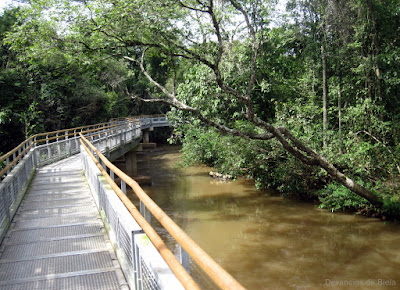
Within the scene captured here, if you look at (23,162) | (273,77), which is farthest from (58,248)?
(273,77)

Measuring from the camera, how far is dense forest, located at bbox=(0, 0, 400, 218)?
11891 mm

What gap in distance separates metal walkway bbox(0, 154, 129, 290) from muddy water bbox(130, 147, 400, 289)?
427cm

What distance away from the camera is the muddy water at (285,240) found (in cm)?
901

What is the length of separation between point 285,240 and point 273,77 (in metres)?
9.99

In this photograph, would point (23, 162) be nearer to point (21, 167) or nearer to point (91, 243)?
point (21, 167)

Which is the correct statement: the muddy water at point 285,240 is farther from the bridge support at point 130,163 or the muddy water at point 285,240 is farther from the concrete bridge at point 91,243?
the bridge support at point 130,163

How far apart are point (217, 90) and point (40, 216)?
13871 millimetres

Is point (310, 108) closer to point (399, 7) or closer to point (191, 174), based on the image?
point (399, 7)

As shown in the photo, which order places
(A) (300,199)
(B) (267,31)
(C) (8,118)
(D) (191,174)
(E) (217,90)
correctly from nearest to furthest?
(A) (300,199), (B) (267,31), (E) (217,90), (C) (8,118), (D) (191,174)

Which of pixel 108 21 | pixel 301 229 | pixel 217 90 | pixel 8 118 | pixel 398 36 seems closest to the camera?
pixel 108 21

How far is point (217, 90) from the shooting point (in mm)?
19016

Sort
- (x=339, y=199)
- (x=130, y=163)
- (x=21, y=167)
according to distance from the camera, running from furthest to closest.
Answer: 1. (x=130, y=163)
2. (x=339, y=199)
3. (x=21, y=167)

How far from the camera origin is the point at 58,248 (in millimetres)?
4758

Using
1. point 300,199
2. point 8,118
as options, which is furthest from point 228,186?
point 8,118
